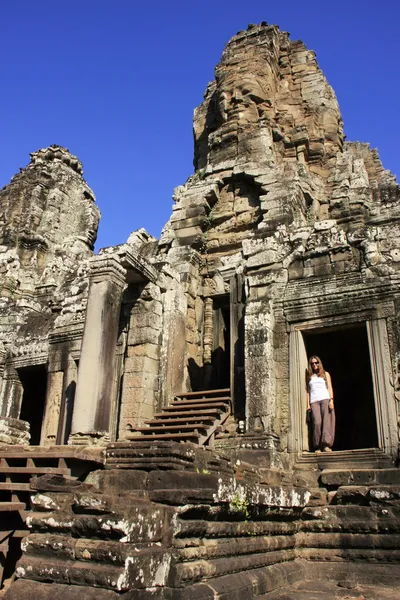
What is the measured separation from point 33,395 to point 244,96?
31.2ft

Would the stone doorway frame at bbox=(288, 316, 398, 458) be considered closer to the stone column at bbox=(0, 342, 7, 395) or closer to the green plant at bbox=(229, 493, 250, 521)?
the green plant at bbox=(229, 493, 250, 521)

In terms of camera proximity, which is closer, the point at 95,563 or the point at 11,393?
the point at 95,563

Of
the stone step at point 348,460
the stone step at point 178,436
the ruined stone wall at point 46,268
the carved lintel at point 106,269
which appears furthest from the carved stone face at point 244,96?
the stone step at point 348,460

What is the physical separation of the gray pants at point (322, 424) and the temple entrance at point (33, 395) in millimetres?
7618

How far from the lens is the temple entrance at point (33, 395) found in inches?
565

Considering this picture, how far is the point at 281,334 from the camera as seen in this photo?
9055 millimetres

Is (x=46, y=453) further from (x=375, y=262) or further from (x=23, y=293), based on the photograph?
(x=23, y=293)

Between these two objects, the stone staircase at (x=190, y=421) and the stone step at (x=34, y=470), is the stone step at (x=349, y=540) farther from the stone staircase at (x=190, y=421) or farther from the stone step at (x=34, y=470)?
the stone step at (x=34, y=470)

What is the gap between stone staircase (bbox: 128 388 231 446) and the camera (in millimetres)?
8586

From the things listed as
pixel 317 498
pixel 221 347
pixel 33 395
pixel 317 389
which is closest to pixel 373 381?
pixel 317 389

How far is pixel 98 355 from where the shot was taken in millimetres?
9367

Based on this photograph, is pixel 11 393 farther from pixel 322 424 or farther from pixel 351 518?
pixel 351 518

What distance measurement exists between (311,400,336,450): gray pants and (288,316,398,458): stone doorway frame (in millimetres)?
220

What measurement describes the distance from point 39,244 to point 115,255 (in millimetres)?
10149
